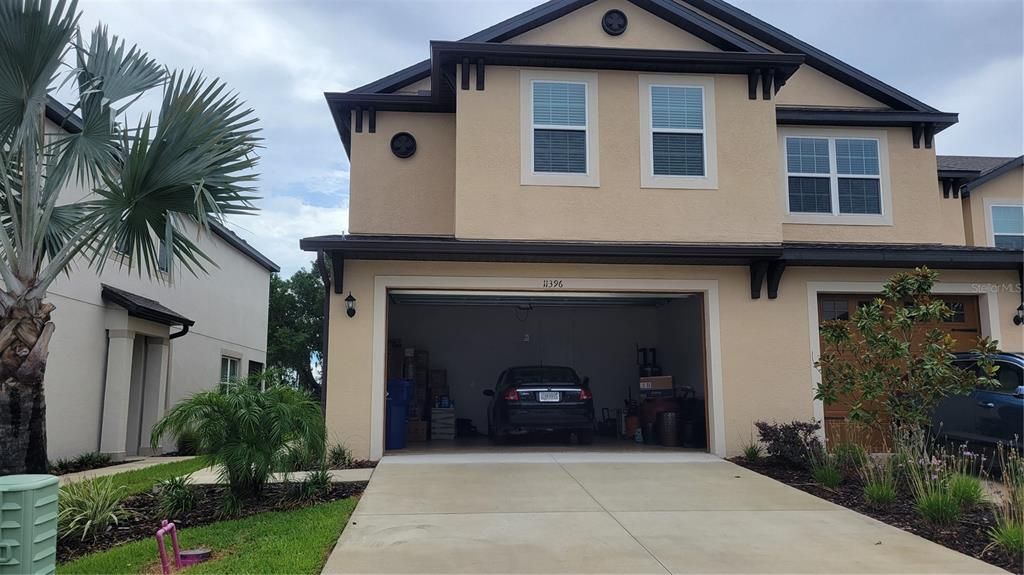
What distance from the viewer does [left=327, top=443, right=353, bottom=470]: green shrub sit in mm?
10102

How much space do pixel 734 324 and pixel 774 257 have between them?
1230 mm

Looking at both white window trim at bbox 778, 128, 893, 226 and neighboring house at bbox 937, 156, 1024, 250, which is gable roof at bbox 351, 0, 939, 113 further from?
neighboring house at bbox 937, 156, 1024, 250

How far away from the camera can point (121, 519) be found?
679 centimetres

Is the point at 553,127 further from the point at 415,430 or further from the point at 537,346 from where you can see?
the point at 537,346

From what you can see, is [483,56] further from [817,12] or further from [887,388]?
[887,388]

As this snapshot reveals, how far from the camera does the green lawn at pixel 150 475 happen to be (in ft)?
28.6

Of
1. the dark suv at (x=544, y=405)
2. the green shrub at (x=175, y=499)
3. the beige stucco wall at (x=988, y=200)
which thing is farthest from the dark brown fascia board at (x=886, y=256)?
the green shrub at (x=175, y=499)

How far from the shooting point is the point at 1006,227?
585 inches

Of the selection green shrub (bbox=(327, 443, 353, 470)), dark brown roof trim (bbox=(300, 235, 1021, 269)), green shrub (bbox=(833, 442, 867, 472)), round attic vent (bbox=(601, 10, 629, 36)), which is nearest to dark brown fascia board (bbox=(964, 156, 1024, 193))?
dark brown roof trim (bbox=(300, 235, 1021, 269))

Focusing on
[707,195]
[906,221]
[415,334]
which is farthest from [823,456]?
[415,334]

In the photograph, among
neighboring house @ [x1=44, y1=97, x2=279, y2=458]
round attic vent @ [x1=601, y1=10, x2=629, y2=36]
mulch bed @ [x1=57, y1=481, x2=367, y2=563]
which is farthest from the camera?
round attic vent @ [x1=601, y1=10, x2=629, y2=36]

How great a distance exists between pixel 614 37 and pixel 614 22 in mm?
273

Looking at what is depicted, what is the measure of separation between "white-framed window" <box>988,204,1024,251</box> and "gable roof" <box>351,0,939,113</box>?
341 cm

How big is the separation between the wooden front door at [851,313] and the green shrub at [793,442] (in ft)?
5.78
